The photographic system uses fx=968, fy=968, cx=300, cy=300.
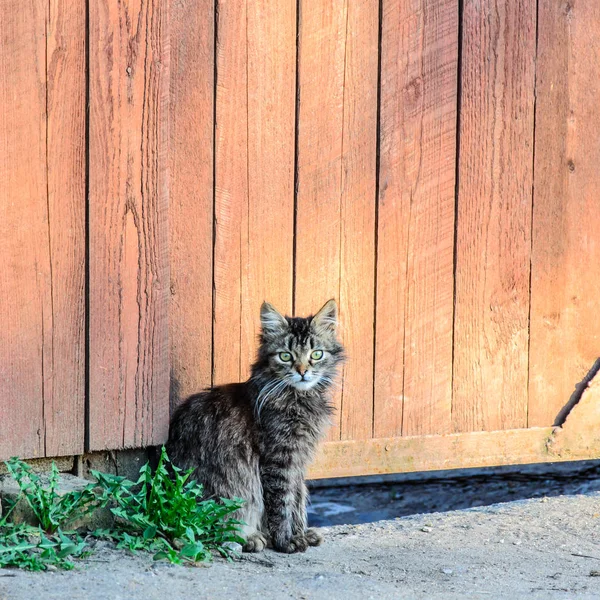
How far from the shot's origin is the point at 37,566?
3.40 metres

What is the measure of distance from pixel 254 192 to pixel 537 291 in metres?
1.74

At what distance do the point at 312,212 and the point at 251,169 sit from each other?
14.9 inches

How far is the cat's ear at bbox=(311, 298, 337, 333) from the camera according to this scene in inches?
171

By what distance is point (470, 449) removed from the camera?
5.15 metres

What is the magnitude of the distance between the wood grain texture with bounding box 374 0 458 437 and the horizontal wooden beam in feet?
0.33

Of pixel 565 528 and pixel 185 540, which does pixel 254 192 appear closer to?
pixel 185 540

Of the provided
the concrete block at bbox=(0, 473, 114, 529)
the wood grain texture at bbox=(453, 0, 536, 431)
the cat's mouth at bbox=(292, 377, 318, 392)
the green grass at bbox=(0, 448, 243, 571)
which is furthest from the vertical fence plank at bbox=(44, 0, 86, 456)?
the wood grain texture at bbox=(453, 0, 536, 431)

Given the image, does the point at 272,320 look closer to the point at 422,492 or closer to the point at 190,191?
the point at 190,191

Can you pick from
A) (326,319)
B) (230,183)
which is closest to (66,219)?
(230,183)

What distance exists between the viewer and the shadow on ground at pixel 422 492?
6008 mm

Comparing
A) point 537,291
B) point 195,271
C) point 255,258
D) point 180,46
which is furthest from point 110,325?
point 537,291

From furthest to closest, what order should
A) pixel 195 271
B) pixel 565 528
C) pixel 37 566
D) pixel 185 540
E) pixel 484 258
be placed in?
1. pixel 484 258
2. pixel 565 528
3. pixel 195 271
4. pixel 185 540
5. pixel 37 566

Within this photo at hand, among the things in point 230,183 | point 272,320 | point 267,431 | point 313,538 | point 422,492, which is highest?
point 230,183

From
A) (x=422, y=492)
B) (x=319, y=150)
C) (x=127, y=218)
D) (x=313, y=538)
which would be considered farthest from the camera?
(x=422, y=492)
